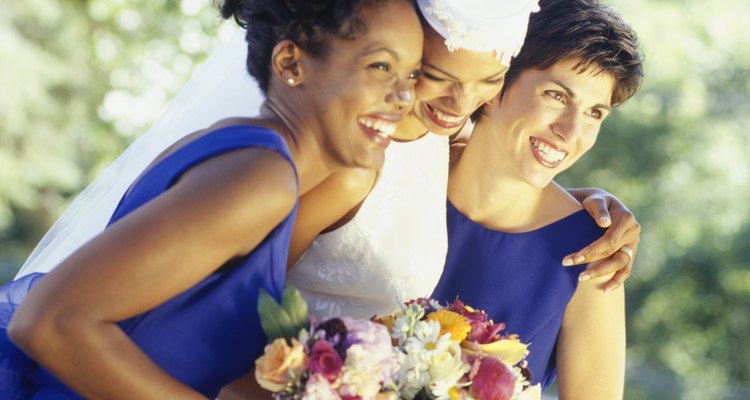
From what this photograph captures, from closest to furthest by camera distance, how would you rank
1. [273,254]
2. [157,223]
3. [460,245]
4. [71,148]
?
[157,223]
[273,254]
[460,245]
[71,148]

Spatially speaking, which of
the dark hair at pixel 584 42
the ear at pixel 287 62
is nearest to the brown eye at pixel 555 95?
the dark hair at pixel 584 42

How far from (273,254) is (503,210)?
6.32 feet

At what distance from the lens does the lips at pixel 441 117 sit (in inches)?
140

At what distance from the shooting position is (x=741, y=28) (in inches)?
780

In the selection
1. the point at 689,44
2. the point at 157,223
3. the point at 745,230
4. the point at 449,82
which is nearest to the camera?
the point at 157,223

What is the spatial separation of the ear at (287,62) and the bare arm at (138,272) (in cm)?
41

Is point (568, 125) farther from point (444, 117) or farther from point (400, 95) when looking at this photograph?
point (400, 95)

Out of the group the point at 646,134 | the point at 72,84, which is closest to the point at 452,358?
the point at 646,134

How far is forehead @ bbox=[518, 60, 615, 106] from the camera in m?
4.29

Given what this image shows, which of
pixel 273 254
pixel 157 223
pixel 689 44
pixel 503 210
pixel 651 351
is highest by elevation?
pixel 157 223

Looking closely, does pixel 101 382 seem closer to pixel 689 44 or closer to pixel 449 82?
pixel 449 82

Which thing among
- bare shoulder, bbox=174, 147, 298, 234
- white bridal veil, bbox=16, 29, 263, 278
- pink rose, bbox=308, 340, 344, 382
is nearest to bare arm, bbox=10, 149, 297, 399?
bare shoulder, bbox=174, 147, 298, 234

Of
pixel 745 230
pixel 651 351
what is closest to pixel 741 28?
pixel 745 230

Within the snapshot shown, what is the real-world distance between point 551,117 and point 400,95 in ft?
4.69
